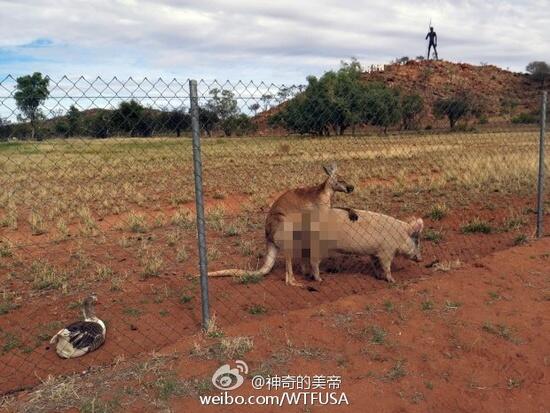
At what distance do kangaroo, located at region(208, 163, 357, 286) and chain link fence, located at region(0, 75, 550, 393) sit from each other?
0.14 meters

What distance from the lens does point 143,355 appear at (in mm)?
4918

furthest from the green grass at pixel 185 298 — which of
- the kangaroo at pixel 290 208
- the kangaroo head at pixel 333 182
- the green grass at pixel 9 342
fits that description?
the kangaroo head at pixel 333 182

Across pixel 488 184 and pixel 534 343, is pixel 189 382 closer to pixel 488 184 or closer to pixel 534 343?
pixel 534 343

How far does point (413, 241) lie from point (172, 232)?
14.2 ft

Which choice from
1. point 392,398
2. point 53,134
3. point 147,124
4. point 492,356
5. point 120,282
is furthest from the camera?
point 120,282

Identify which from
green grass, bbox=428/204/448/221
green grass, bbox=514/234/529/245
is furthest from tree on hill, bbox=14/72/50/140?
green grass, bbox=428/204/448/221

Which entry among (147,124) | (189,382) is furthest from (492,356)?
(147,124)

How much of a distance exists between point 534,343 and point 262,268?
317cm

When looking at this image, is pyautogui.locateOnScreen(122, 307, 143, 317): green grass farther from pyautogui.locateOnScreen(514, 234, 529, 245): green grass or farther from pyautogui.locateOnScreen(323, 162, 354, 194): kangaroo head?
pyautogui.locateOnScreen(514, 234, 529, 245): green grass

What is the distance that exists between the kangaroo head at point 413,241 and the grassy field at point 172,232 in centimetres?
24

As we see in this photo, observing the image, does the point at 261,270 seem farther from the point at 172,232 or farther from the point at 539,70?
the point at 539,70

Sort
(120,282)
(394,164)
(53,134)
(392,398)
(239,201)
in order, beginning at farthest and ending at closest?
1. (394,164)
2. (239,201)
3. (120,282)
4. (53,134)
5. (392,398)

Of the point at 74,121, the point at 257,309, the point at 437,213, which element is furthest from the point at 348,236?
the point at 437,213

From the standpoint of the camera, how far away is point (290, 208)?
22.2ft
